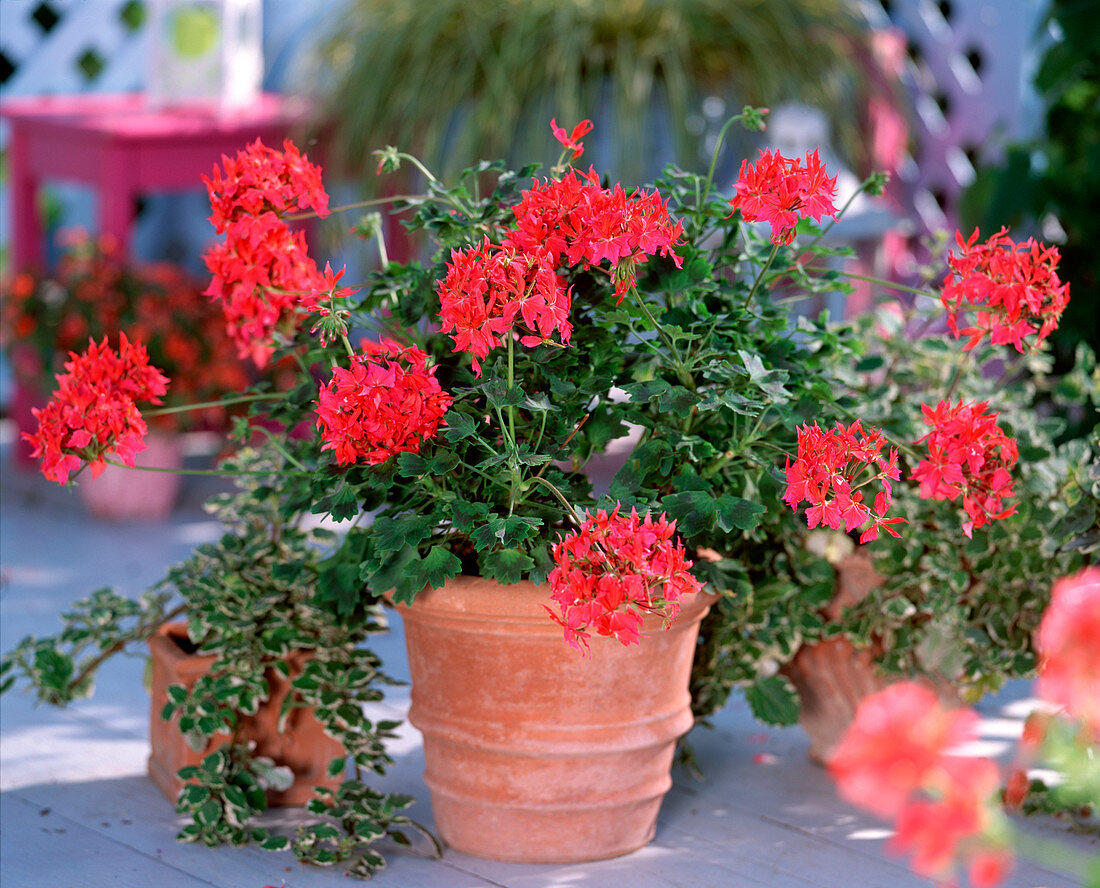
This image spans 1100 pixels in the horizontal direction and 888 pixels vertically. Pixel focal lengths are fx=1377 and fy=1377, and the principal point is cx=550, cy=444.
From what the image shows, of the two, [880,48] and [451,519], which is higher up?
[880,48]

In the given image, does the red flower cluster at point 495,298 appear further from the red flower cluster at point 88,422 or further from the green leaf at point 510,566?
the red flower cluster at point 88,422

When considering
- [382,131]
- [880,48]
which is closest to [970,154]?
[880,48]

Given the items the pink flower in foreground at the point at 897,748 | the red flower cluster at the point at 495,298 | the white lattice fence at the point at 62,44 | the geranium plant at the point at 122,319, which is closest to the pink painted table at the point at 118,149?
the geranium plant at the point at 122,319

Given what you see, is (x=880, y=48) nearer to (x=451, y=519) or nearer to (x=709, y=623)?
(x=709, y=623)

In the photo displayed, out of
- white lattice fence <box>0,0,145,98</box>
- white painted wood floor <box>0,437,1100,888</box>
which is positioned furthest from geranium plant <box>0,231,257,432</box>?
white lattice fence <box>0,0,145,98</box>

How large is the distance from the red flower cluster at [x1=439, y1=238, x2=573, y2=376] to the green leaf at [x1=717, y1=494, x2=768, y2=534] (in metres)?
0.21

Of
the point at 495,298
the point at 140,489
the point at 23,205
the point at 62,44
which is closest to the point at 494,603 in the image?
the point at 495,298

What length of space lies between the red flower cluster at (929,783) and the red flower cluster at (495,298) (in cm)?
64

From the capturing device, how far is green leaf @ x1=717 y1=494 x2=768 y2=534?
1.20 m

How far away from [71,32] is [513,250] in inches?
129

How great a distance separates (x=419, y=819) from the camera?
1501 mm

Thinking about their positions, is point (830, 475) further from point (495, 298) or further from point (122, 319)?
point (122, 319)

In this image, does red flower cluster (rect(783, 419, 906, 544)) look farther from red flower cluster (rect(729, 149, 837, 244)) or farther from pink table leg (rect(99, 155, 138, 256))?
pink table leg (rect(99, 155, 138, 256))

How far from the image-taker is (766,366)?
4.43 feet
